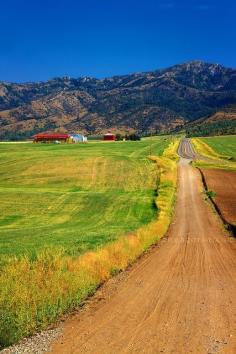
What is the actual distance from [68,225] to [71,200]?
13484 millimetres

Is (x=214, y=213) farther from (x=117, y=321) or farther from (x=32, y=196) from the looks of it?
(x=117, y=321)

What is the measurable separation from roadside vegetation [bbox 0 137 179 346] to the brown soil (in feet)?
15.5

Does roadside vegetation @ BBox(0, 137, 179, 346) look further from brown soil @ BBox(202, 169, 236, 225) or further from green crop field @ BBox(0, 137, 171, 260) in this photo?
brown soil @ BBox(202, 169, 236, 225)

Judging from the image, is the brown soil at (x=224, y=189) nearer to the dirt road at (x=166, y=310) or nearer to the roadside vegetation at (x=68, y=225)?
the roadside vegetation at (x=68, y=225)

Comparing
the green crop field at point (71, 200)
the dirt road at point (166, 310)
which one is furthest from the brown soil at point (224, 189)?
the dirt road at point (166, 310)

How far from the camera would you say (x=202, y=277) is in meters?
21.0

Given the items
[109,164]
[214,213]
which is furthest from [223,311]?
[109,164]

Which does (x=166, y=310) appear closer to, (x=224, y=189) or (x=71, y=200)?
(x=71, y=200)

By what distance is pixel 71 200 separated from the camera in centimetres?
5497

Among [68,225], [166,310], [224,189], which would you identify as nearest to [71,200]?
[68,225]

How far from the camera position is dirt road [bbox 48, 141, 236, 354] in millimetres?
13508

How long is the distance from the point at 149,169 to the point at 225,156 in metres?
40.1

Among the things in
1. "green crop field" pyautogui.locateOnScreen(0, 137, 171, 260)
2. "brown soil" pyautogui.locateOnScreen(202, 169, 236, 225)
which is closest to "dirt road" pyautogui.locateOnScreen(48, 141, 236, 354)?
"green crop field" pyautogui.locateOnScreen(0, 137, 171, 260)

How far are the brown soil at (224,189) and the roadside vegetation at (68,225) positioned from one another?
474 centimetres
